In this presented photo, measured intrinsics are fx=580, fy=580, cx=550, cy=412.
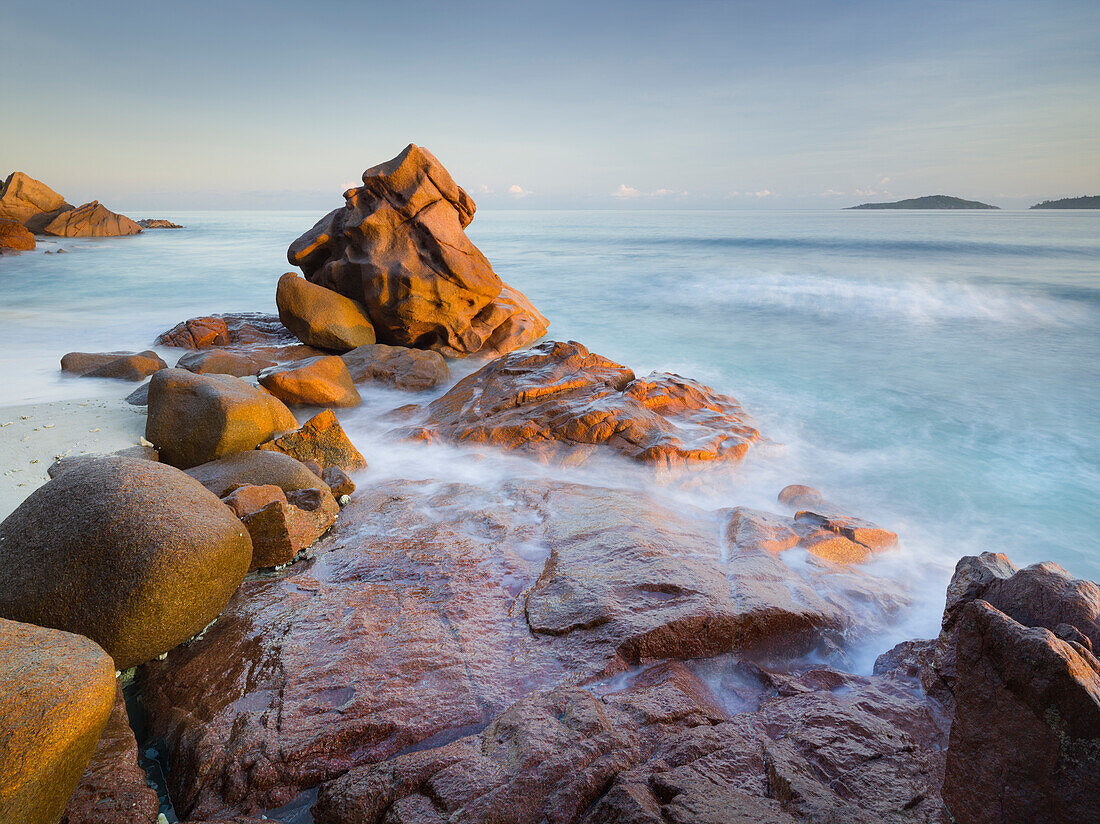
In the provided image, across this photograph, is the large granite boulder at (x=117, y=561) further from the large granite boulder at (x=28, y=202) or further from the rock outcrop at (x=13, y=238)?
the large granite boulder at (x=28, y=202)

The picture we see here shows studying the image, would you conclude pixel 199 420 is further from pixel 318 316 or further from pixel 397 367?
pixel 318 316

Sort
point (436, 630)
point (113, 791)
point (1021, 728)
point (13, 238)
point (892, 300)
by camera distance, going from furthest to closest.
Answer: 1. point (13, 238)
2. point (892, 300)
3. point (436, 630)
4. point (113, 791)
5. point (1021, 728)

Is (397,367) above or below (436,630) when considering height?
above

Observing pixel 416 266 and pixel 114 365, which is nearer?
pixel 114 365

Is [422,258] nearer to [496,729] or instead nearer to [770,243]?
[496,729]

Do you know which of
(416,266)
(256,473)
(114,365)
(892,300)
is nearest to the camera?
(256,473)

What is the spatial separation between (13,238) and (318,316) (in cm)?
2814

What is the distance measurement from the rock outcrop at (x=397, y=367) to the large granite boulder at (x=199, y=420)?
3057mm

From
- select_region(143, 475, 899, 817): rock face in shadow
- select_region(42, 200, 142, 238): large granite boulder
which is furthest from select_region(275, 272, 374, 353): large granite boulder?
select_region(42, 200, 142, 238): large granite boulder

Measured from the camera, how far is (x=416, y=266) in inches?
355

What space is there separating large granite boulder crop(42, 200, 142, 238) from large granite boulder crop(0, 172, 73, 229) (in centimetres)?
93

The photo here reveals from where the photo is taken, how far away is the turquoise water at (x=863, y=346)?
5438 millimetres

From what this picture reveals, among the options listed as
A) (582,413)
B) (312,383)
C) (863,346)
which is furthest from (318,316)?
(863,346)

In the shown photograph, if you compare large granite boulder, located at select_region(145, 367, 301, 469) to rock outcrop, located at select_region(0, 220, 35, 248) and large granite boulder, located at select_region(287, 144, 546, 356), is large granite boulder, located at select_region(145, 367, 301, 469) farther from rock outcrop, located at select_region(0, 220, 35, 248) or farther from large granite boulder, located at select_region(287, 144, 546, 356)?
rock outcrop, located at select_region(0, 220, 35, 248)
